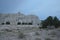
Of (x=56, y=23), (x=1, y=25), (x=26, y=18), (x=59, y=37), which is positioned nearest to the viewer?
(x=59, y=37)

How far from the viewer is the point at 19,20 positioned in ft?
200

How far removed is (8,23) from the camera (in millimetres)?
60031

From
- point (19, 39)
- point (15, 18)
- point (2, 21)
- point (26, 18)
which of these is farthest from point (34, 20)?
point (19, 39)

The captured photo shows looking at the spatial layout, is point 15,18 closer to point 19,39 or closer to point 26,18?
point 26,18

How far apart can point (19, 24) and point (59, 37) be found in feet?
156

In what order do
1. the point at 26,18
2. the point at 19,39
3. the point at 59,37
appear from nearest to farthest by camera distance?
the point at 59,37, the point at 19,39, the point at 26,18

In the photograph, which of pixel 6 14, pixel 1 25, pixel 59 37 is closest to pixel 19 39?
pixel 59 37

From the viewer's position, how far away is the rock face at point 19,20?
5975cm

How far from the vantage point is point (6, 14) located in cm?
6159

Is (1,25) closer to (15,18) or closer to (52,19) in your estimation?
(15,18)

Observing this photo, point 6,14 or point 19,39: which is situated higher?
point 6,14

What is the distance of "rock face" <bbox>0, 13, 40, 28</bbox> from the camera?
59750 millimetres

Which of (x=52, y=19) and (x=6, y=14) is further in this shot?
(x=6, y=14)

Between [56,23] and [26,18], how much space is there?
14841mm
